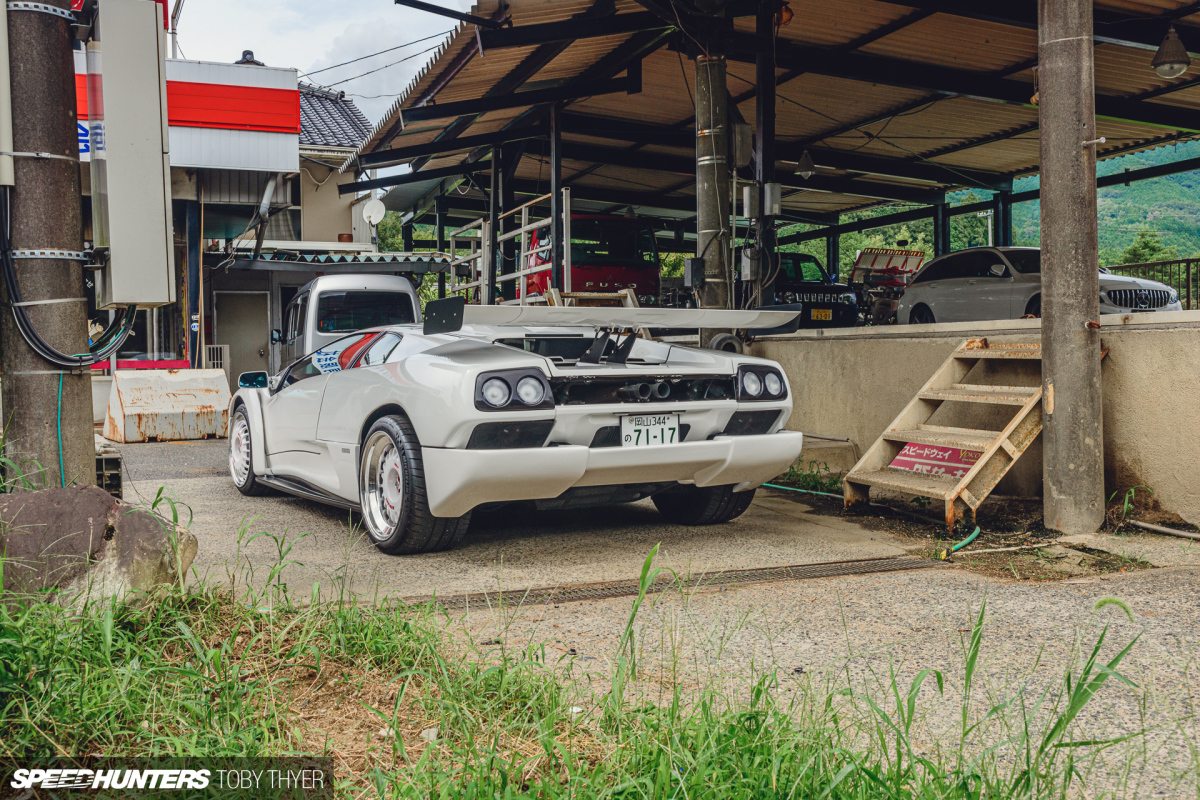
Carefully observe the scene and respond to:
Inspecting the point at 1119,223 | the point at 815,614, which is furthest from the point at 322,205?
the point at 1119,223

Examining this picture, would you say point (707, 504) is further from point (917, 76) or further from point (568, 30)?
point (917, 76)

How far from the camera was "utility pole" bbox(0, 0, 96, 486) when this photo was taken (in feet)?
11.5

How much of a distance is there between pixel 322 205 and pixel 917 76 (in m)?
12.2

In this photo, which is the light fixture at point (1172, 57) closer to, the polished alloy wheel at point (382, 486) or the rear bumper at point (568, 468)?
the rear bumper at point (568, 468)

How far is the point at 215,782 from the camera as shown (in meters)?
1.90

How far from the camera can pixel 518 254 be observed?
15.7m

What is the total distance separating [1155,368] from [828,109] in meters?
9.44

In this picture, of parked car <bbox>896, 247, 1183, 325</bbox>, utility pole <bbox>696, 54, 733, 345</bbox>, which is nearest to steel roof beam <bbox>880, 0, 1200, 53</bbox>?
utility pole <bbox>696, 54, 733, 345</bbox>

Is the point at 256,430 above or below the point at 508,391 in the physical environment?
below

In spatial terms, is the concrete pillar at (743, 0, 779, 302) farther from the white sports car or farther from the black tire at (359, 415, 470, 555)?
the black tire at (359, 415, 470, 555)

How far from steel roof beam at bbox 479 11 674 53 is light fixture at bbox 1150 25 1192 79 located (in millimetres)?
5246

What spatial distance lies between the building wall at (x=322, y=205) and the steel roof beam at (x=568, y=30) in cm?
1020

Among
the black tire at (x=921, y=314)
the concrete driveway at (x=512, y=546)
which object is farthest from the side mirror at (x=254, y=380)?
the black tire at (x=921, y=314)

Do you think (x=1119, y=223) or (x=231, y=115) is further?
(x=1119, y=223)
